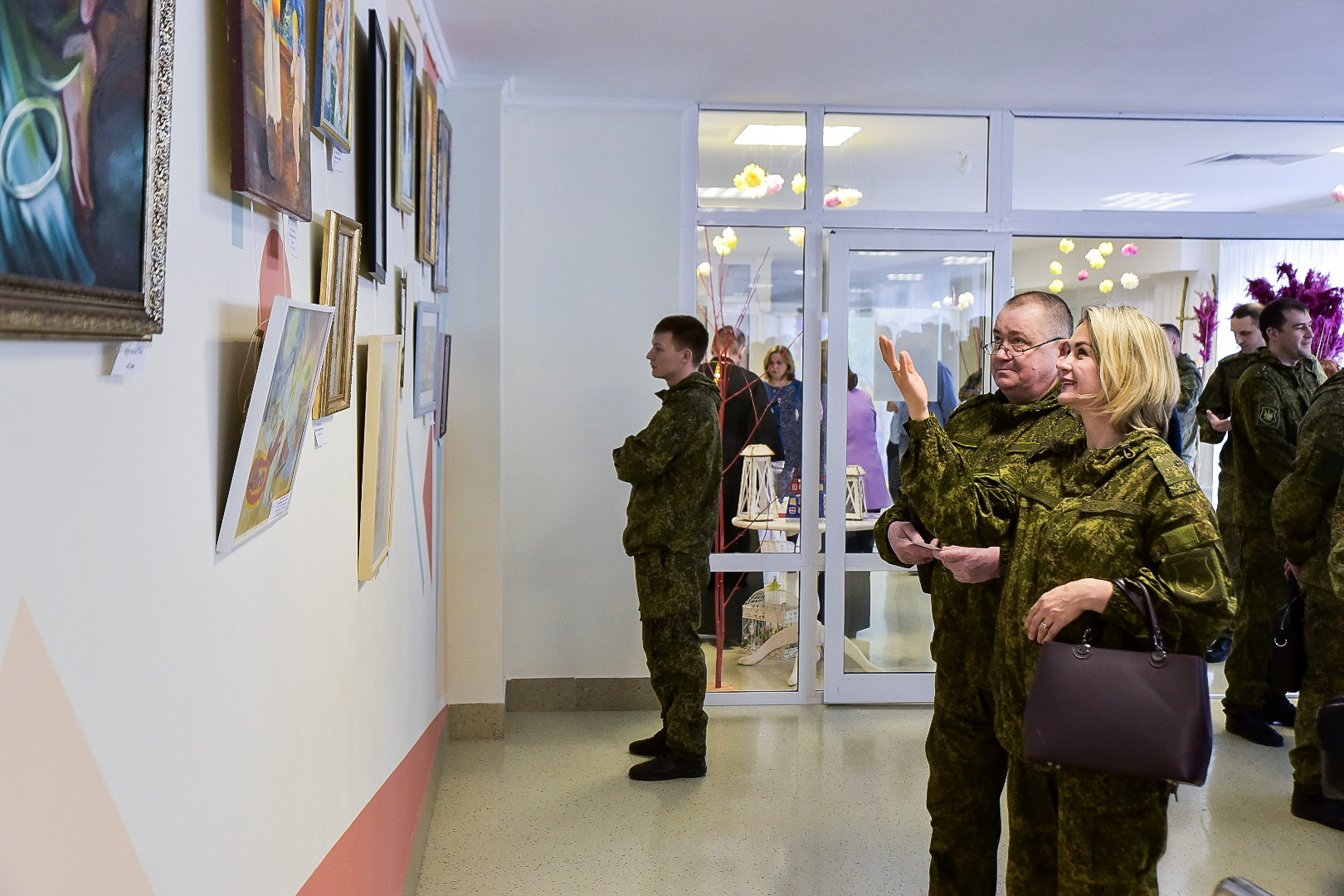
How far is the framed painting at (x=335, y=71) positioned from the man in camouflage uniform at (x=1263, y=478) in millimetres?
3976

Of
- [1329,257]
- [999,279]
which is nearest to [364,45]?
[999,279]

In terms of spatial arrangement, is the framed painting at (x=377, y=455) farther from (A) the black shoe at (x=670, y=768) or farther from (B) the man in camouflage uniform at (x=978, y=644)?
(A) the black shoe at (x=670, y=768)

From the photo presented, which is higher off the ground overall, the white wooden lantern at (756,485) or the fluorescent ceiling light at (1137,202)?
the fluorescent ceiling light at (1137,202)

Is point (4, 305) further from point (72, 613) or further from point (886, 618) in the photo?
point (886, 618)

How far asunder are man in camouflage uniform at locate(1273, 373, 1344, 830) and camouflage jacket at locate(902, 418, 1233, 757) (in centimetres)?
180

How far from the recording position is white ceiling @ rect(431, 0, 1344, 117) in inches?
143

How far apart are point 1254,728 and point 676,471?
2770 mm

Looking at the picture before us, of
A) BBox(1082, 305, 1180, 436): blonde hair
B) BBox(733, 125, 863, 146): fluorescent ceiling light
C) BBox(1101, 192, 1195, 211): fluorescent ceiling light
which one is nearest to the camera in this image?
BBox(1082, 305, 1180, 436): blonde hair

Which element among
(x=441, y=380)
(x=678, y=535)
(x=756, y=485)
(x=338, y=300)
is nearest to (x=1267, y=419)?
(x=756, y=485)

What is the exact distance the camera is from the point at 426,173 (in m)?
3.42

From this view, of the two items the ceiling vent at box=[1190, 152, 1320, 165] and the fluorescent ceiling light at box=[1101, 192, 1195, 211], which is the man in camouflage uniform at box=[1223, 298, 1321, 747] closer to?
the fluorescent ceiling light at box=[1101, 192, 1195, 211]

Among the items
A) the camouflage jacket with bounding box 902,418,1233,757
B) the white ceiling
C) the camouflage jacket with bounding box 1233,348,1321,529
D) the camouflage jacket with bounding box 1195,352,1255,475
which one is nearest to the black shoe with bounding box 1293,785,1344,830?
the camouflage jacket with bounding box 1233,348,1321,529

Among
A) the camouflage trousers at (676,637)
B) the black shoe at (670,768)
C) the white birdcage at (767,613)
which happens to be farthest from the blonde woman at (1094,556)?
the white birdcage at (767,613)

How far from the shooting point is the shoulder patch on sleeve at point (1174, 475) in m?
2.04
